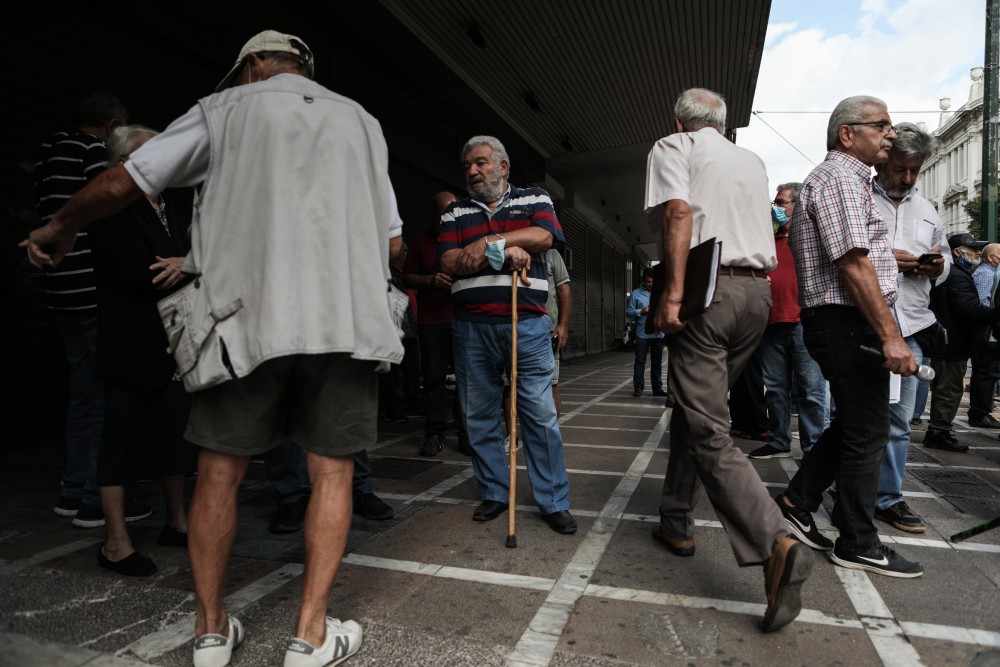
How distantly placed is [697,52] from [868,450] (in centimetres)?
945

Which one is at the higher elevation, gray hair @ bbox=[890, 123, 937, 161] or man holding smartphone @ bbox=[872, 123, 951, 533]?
gray hair @ bbox=[890, 123, 937, 161]

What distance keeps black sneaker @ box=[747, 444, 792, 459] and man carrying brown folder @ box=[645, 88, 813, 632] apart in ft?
8.53

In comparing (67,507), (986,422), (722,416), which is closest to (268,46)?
(722,416)

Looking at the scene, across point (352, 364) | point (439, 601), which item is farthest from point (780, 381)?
point (352, 364)

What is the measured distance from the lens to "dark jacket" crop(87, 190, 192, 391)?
9.48 ft

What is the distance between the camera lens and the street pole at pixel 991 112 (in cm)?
1059

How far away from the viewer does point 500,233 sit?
349 centimetres

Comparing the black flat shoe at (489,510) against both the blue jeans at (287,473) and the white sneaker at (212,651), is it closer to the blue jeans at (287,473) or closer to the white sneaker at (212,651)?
the blue jeans at (287,473)

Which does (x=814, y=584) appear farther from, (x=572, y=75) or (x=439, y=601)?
(x=572, y=75)

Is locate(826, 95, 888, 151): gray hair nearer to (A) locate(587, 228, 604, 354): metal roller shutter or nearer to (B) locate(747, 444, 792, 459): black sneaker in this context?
(B) locate(747, 444, 792, 459): black sneaker

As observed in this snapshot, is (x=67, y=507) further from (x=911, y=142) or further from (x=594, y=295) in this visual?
(x=594, y=295)

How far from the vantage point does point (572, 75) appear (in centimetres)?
1158

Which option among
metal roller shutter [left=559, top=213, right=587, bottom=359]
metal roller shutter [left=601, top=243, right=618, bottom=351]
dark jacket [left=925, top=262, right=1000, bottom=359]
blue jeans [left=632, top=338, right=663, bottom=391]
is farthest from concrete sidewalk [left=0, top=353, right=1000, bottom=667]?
metal roller shutter [left=601, top=243, right=618, bottom=351]

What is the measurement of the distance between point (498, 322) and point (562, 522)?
1069 mm
